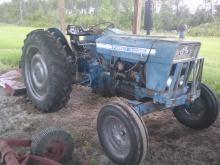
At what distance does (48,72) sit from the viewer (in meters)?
4.98

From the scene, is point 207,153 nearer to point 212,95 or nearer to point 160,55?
point 212,95

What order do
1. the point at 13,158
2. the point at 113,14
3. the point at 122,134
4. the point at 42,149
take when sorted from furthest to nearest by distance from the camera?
the point at 113,14, the point at 122,134, the point at 42,149, the point at 13,158

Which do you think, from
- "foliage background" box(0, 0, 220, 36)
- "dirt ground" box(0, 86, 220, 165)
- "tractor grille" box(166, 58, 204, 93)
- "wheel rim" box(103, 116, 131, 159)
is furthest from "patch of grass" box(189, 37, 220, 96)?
"wheel rim" box(103, 116, 131, 159)

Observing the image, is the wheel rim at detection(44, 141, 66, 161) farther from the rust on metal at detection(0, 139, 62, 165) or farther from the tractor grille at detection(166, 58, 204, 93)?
the tractor grille at detection(166, 58, 204, 93)

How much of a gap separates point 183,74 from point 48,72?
1981mm

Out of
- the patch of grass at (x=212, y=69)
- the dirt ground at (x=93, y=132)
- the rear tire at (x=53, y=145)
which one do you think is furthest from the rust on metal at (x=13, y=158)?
the patch of grass at (x=212, y=69)

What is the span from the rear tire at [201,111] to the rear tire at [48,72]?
1.70 meters

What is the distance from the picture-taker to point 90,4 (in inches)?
961

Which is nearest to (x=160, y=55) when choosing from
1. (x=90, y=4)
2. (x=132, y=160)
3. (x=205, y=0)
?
(x=132, y=160)

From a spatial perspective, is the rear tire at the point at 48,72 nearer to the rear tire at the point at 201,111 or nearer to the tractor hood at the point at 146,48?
the tractor hood at the point at 146,48

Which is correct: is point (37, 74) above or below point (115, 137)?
above

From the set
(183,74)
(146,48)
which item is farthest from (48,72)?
(183,74)

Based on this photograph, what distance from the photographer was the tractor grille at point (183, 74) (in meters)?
3.96

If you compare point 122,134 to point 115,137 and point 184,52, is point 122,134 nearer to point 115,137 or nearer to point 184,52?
point 115,137
